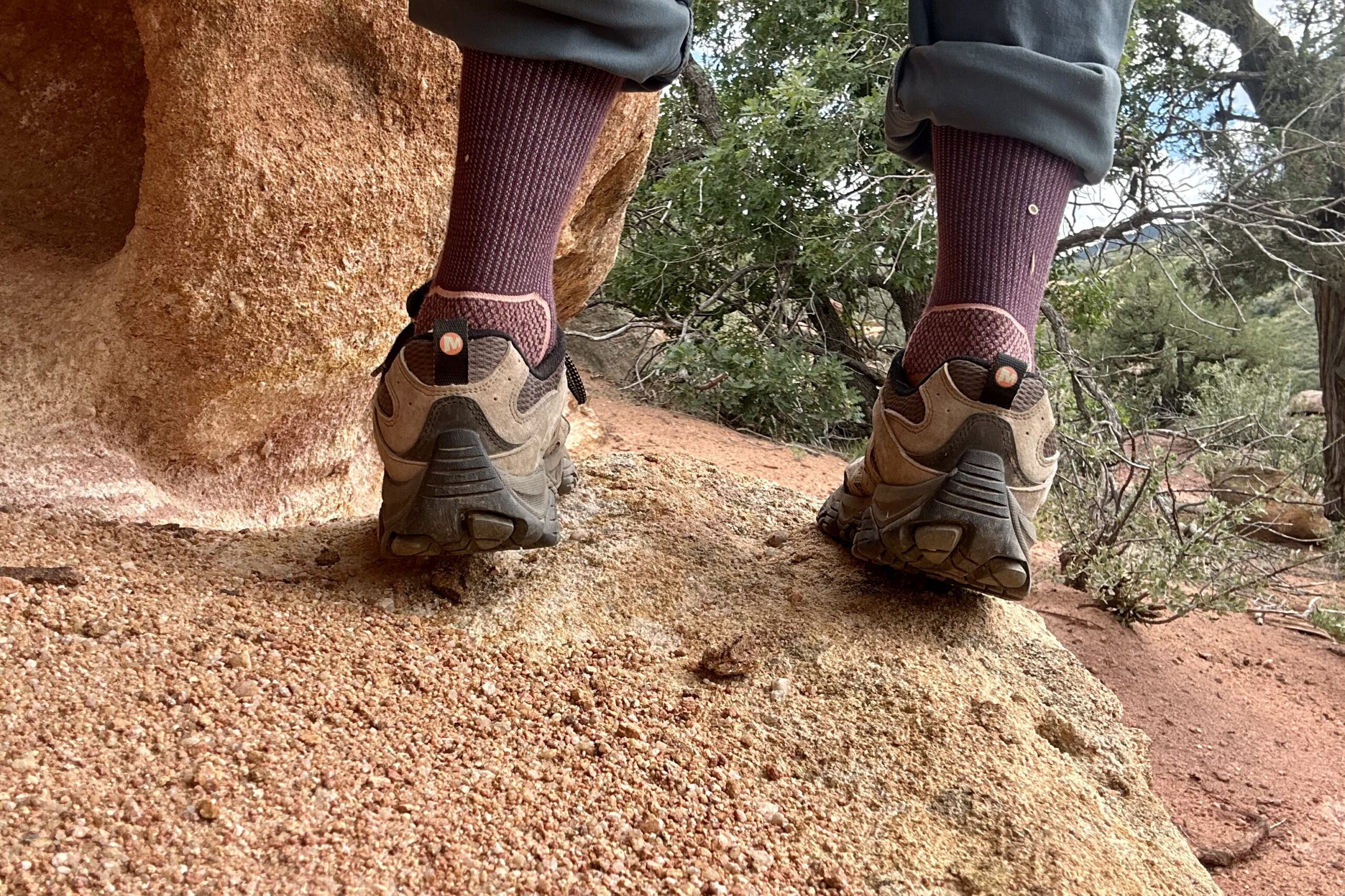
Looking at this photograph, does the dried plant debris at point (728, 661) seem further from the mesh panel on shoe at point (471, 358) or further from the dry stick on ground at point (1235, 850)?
the dry stick on ground at point (1235, 850)

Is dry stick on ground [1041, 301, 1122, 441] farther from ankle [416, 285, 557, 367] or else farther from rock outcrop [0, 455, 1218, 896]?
ankle [416, 285, 557, 367]

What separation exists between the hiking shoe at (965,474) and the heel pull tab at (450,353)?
0.55m

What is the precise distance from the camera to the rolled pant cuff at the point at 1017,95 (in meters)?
1.22

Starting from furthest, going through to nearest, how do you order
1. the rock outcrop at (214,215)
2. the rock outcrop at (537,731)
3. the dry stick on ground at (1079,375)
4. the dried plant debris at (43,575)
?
the dry stick on ground at (1079,375)
the rock outcrop at (214,215)
the dried plant debris at (43,575)
the rock outcrop at (537,731)

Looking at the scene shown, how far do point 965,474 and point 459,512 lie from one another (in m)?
0.60

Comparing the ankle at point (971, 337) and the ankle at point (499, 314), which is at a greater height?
the ankle at point (971, 337)

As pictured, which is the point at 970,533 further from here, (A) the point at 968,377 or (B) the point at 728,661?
(B) the point at 728,661

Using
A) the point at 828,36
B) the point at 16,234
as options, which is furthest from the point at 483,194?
the point at 828,36

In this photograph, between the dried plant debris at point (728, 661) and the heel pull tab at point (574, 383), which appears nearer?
the dried plant debris at point (728, 661)

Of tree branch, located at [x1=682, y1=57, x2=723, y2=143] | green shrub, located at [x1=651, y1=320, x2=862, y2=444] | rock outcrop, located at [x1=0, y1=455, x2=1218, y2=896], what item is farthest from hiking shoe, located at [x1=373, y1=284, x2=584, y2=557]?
tree branch, located at [x1=682, y1=57, x2=723, y2=143]

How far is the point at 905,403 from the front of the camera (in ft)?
4.36

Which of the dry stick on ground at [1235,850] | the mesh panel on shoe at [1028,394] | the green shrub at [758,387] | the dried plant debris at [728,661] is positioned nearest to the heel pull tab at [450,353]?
the dried plant debris at [728,661]

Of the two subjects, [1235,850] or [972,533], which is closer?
[972,533]

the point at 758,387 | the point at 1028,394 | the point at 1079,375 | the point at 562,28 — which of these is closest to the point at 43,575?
the point at 562,28
